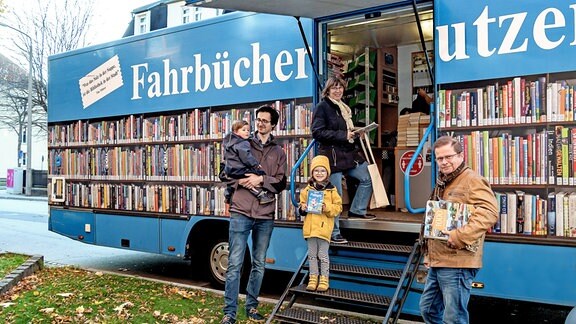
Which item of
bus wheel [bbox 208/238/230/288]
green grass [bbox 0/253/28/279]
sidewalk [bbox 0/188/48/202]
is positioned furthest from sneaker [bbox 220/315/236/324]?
sidewalk [bbox 0/188/48/202]

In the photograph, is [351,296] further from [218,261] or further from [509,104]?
[218,261]

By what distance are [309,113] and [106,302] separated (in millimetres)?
2938

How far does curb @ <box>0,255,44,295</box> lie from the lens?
6.13 meters

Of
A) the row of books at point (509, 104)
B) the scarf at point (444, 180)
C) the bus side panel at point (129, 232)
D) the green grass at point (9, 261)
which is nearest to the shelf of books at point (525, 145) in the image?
the row of books at point (509, 104)

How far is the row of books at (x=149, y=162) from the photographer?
21.1ft

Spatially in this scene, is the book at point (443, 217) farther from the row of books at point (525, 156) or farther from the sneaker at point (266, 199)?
the sneaker at point (266, 199)

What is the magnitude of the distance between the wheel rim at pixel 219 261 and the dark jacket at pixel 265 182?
5.86 ft

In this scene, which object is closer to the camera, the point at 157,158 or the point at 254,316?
the point at 254,316

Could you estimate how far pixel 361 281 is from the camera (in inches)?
203

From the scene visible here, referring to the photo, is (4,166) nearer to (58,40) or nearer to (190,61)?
(58,40)

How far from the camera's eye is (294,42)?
5.83 m

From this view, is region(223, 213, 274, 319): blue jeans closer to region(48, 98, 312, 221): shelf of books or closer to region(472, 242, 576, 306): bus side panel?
region(48, 98, 312, 221): shelf of books

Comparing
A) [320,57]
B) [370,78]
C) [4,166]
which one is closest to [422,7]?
[320,57]

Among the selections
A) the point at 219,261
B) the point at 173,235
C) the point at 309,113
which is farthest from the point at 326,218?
the point at 173,235
